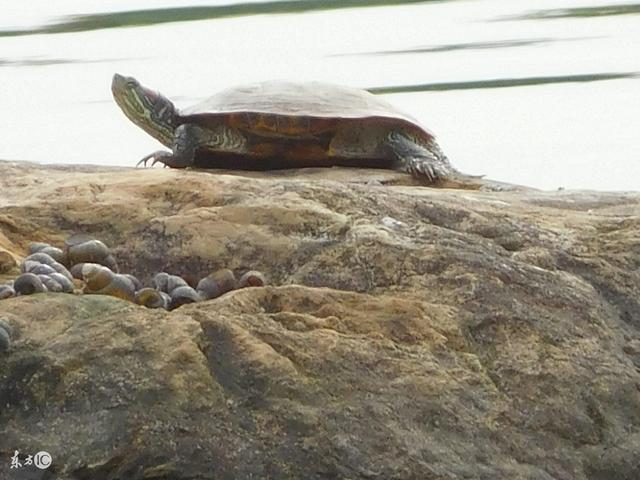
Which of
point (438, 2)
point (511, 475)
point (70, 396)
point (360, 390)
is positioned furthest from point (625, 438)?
point (438, 2)

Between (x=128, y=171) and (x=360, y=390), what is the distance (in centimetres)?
140

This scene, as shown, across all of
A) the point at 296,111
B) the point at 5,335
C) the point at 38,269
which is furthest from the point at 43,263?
the point at 296,111

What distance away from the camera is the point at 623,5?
1161 centimetres

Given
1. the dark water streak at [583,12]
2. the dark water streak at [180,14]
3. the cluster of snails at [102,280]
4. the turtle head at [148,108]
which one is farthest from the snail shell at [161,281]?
the dark water streak at [583,12]

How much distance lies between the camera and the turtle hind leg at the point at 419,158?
16.4 feet

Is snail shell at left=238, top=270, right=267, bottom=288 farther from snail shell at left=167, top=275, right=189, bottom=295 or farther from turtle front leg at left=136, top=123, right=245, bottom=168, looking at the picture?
turtle front leg at left=136, top=123, right=245, bottom=168

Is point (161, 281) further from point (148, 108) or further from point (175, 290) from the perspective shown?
point (148, 108)

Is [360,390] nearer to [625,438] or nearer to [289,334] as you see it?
[289,334]

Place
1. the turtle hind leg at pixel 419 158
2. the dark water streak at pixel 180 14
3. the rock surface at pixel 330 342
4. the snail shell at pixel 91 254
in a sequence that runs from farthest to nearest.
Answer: the dark water streak at pixel 180 14
the turtle hind leg at pixel 419 158
the snail shell at pixel 91 254
the rock surface at pixel 330 342

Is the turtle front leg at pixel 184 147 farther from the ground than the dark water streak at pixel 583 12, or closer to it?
farther from the ground

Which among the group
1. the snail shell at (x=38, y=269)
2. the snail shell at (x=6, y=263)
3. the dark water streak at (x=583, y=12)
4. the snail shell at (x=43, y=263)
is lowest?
the dark water streak at (x=583, y=12)

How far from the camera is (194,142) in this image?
5.30 meters

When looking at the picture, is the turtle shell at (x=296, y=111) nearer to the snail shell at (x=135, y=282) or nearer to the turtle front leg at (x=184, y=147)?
the turtle front leg at (x=184, y=147)

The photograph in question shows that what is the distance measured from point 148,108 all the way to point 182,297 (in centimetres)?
218
